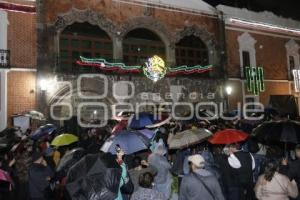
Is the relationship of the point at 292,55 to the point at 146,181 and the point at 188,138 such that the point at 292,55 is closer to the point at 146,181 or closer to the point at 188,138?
the point at 188,138

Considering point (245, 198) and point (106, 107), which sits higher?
point (106, 107)

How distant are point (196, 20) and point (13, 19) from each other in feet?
35.3

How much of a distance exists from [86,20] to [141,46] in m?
3.67

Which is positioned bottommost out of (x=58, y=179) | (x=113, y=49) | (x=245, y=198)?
(x=245, y=198)

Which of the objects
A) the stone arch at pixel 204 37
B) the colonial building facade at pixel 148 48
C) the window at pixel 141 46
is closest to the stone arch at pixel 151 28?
the colonial building facade at pixel 148 48

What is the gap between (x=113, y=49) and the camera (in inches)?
753

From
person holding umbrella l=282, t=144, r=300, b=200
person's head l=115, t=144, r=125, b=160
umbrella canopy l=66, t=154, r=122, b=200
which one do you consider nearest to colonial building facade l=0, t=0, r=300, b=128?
person's head l=115, t=144, r=125, b=160

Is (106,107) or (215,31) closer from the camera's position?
(106,107)

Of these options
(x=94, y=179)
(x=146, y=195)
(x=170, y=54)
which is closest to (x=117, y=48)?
(x=170, y=54)

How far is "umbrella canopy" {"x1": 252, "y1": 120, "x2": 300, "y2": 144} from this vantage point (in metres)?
6.37

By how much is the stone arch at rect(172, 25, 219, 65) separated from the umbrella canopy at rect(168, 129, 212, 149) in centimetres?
1473

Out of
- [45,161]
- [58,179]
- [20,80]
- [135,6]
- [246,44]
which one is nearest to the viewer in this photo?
[58,179]

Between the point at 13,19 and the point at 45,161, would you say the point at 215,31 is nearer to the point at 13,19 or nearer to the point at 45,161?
the point at 13,19

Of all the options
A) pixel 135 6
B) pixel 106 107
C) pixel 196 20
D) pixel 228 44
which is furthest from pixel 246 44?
pixel 106 107
